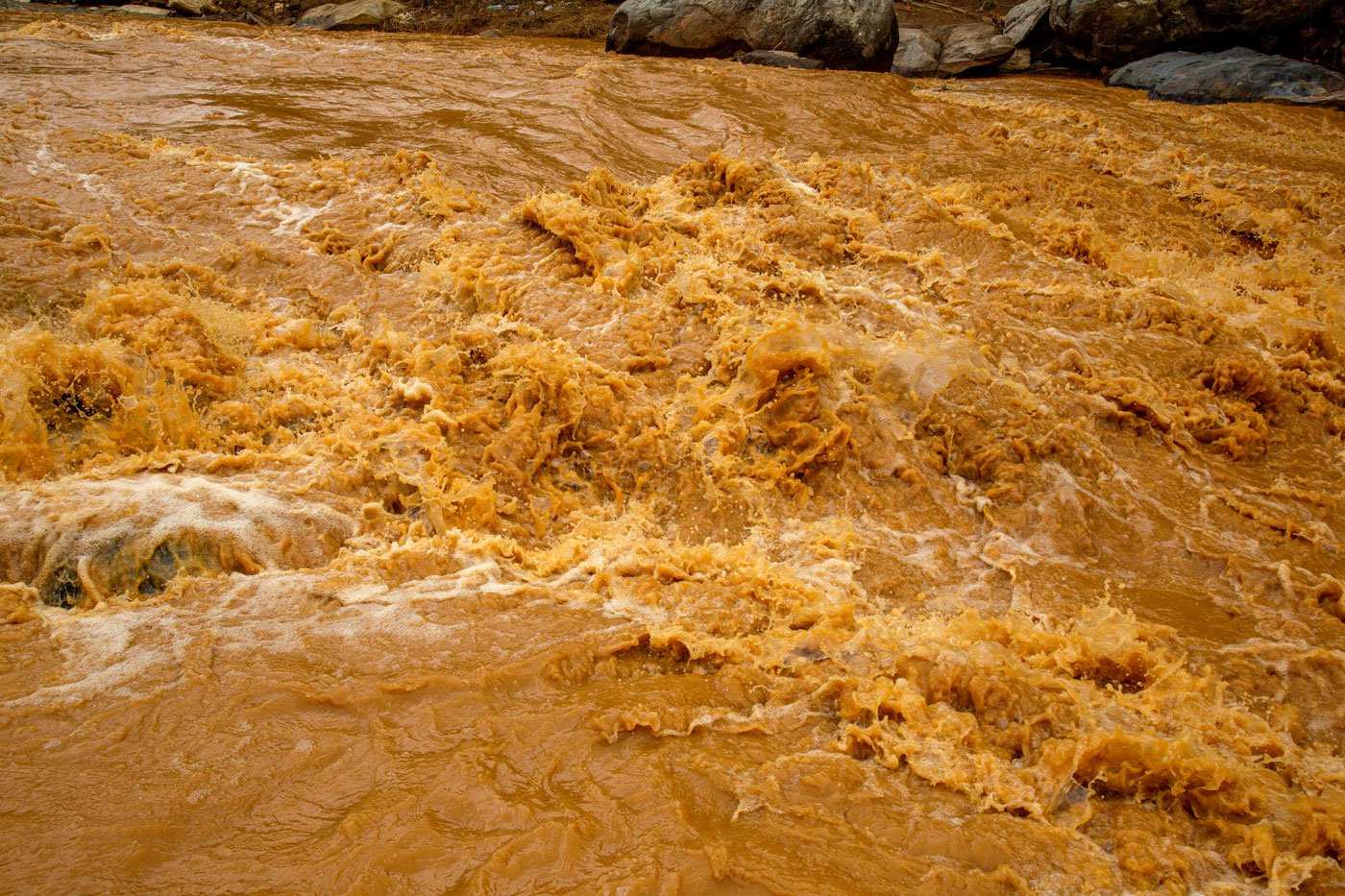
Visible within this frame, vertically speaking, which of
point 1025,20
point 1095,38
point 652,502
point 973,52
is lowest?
point 652,502

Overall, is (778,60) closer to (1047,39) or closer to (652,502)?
(1047,39)

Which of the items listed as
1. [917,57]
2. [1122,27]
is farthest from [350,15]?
[1122,27]

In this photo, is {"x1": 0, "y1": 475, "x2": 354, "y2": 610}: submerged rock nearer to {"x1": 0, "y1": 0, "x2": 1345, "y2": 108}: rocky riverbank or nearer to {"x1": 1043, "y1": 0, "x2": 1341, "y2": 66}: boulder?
{"x1": 0, "y1": 0, "x2": 1345, "y2": 108}: rocky riverbank

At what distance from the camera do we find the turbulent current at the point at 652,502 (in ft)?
8.98

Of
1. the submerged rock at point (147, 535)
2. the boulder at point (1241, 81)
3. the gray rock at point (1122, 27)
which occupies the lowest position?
the submerged rock at point (147, 535)

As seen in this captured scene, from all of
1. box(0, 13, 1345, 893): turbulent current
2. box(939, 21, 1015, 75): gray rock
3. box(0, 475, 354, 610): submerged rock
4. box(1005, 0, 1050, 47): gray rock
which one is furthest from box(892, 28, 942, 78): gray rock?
box(0, 475, 354, 610): submerged rock

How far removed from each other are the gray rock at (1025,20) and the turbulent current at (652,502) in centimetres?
532

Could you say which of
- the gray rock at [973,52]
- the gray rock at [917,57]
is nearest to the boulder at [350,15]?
the gray rock at [917,57]

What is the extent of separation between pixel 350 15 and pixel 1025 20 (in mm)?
11840

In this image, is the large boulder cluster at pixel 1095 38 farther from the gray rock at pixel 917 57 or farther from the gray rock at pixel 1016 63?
the gray rock at pixel 1016 63

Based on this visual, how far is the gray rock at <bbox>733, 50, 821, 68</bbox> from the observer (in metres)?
11.7

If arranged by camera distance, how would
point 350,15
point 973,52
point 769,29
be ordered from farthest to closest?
1. point 350,15
2. point 973,52
3. point 769,29

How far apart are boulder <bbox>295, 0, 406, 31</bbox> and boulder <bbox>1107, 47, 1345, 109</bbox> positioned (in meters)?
13.0

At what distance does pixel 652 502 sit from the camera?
194 inches
